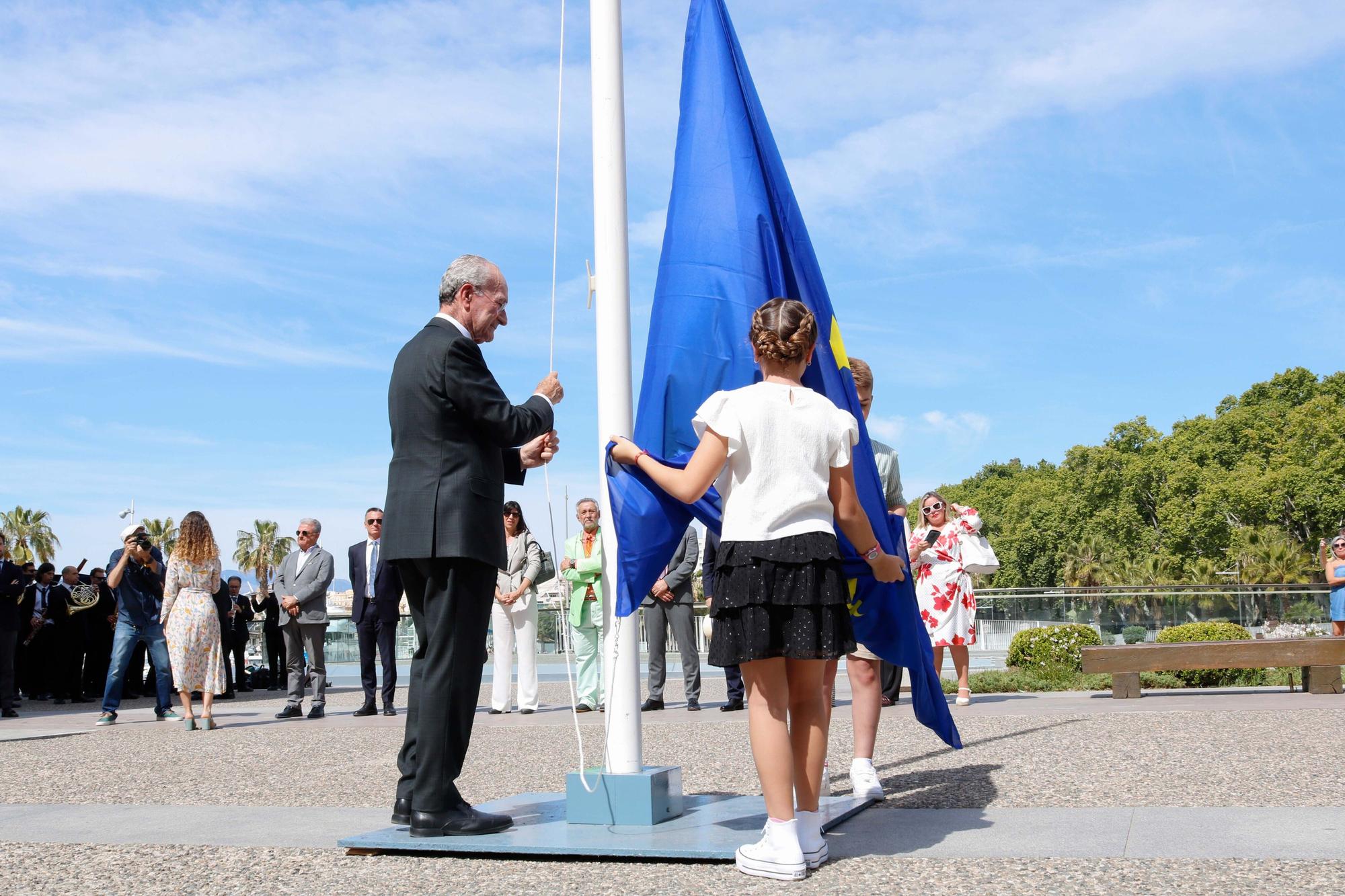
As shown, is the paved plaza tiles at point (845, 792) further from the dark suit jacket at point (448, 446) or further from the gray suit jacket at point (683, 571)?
the gray suit jacket at point (683, 571)

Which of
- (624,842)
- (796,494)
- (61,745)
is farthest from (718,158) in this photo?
(61,745)

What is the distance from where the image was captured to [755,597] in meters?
4.07

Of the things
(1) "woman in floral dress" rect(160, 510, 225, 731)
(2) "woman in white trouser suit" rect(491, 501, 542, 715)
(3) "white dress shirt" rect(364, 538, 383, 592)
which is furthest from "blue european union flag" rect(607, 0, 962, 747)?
(3) "white dress shirt" rect(364, 538, 383, 592)

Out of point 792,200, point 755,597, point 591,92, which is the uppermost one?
point 591,92

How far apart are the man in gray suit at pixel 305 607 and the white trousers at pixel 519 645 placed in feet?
6.19

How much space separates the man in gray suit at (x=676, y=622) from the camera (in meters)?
11.4

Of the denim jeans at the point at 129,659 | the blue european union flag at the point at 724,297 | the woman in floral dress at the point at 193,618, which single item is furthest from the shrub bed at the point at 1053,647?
the blue european union flag at the point at 724,297

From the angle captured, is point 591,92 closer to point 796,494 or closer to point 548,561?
point 796,494

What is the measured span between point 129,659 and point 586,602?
174 inches

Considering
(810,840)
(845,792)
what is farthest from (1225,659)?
(810,840)

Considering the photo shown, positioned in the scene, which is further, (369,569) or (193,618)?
(369,569)

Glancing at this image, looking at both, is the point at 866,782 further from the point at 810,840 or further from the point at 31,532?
the point at 31,532

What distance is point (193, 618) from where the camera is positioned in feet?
36.0

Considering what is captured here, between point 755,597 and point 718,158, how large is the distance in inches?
80.6
